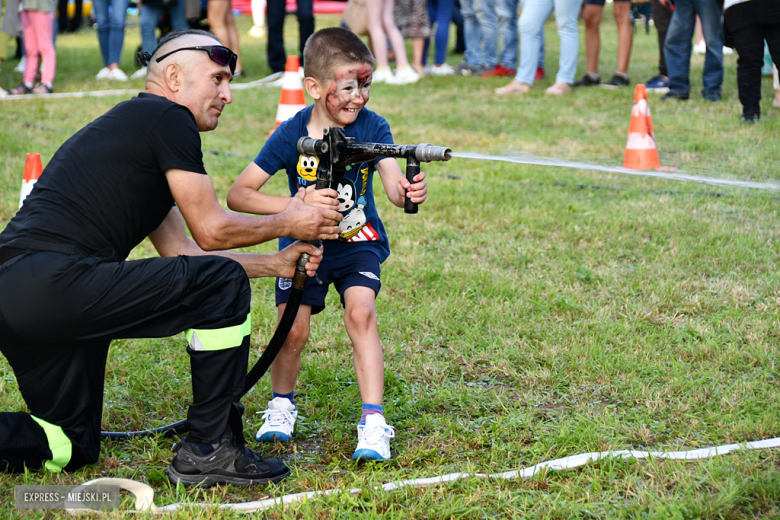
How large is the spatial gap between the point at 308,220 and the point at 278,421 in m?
0.87

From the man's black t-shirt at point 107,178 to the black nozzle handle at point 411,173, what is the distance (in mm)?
722

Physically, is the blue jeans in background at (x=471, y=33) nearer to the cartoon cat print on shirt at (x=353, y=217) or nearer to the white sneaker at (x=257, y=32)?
the white sneaker at (x=257, y=32)

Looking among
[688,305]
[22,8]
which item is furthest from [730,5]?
[22,8]

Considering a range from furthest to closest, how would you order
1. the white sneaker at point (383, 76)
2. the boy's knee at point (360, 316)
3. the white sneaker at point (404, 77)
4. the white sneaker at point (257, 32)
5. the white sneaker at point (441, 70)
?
the white sneaker at point (257, 32)
the white sneaker at point (441, 70)
the white sneaker at point (383, 76)
the white sneaker at point (404, 77)
the boy's knee at point (360, 316)

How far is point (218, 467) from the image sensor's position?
2.74m

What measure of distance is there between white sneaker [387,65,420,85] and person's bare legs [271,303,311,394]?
8.19 metres

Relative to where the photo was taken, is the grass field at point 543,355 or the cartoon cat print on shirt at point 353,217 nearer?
the grass field at point 543,355

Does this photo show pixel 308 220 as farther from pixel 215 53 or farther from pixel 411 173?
pixel 215 53

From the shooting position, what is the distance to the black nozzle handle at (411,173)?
2710 millimetres

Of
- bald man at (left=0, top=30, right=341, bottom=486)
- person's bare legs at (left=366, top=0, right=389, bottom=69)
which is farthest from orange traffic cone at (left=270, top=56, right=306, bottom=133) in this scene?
bald man at (left=0, top=30, right=341, bottom=486)

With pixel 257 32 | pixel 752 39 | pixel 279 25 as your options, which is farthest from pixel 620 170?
pixel 257 32

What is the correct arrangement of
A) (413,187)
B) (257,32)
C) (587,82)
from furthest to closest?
(257,32), (587,82), (413,187)

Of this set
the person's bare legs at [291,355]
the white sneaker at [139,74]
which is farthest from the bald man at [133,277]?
the white sneaker at [139,74]

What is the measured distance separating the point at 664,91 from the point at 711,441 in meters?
7.51
